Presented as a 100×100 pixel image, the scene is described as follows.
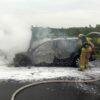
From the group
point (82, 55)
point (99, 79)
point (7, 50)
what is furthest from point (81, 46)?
point (7, 50)

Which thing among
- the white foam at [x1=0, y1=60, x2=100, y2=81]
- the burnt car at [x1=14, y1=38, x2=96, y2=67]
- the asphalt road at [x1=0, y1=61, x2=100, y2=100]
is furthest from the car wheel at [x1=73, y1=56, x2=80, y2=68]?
the asphalt road at [x1=0, y1=61, x2=100, y2=100]

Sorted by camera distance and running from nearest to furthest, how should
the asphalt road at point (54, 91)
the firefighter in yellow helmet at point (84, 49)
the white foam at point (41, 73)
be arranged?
the asphalt road at point (54, 91)
the white foam at point (41, 73)
the firefighter in yellow helmet at point (84, 49)

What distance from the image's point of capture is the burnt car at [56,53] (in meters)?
15.0

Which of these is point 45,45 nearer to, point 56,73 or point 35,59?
point 35,59

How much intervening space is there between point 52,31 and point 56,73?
419 cm

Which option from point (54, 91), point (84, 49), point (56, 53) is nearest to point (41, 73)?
point (56, 53)

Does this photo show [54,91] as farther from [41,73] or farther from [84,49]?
[84,49]

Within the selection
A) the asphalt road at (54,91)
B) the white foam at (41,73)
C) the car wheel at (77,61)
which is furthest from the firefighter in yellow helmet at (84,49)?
the asphalt road at (54,91)

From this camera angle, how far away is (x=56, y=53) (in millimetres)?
15008

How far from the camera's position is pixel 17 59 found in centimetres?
1538

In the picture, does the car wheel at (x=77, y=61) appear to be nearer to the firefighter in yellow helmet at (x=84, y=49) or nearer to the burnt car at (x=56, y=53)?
the burnt car at (x=56, y=53)

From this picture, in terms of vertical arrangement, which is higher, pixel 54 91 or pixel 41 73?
pixel 41 73

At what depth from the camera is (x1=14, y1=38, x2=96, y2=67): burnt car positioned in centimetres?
1502

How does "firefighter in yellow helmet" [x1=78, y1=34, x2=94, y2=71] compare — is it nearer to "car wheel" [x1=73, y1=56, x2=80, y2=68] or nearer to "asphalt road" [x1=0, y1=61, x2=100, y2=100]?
"car wheel" [x1=73, y1=56, x2=80, y2=68]
